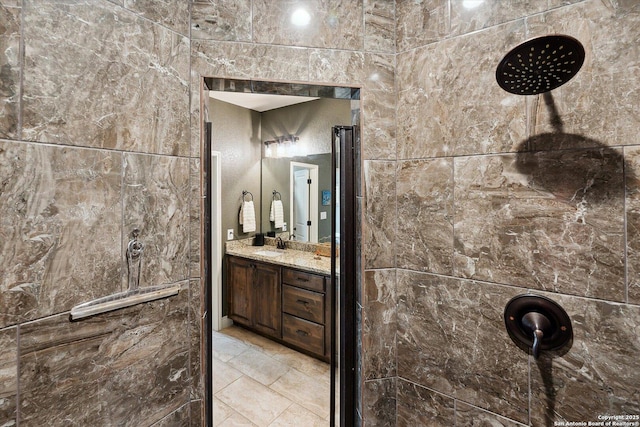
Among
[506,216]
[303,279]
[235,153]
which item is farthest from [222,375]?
[506,216]

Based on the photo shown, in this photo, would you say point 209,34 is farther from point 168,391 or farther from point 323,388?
point 323,388

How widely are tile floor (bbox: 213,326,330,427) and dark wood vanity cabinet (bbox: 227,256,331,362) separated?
0.15 meters

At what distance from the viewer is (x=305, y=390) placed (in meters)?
2.08

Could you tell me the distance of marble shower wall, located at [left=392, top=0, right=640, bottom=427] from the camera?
0.80 metres

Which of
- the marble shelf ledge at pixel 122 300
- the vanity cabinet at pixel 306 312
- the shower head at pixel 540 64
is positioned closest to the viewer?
the shower head at pixel 540 64

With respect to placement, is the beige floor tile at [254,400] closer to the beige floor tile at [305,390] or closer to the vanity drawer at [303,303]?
the beige floor tile at [305,390]

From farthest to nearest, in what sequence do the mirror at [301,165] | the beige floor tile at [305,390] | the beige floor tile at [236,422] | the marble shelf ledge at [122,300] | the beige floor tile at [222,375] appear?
the mirror at [301,165] < the beige floor tile at [222,375] < the beige floor tile at [305,390] < the beige floor tile at [236,422] < the marble shelf ledge at [122,300]

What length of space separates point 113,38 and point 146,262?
707 mm

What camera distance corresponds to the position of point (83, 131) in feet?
2.60

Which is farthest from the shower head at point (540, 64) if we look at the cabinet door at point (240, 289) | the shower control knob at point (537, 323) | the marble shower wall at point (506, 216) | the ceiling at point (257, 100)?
the cabinet door at point (240, 289)

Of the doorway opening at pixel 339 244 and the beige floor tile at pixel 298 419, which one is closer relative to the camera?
the doorway opening at pixel 339 244

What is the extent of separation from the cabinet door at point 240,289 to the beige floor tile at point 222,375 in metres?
0.57

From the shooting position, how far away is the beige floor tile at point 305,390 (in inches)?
75.3

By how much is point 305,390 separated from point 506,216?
1.91 metres
